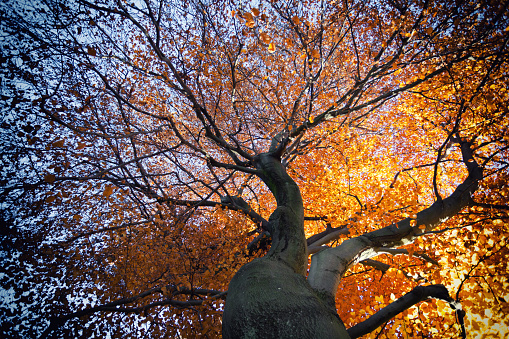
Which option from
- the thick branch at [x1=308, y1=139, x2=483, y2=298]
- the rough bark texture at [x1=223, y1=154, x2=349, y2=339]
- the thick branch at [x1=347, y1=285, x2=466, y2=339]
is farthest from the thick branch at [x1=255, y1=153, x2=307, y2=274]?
the thick branch at [x1=347, y1=285, x2=466, y2=339]

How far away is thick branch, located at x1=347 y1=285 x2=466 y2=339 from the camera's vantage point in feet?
8.49

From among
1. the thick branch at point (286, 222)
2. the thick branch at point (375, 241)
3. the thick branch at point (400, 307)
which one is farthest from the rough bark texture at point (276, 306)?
the thick branch at point (400, 307)

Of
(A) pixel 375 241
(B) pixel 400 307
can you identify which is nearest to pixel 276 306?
(B) pixel 400 307

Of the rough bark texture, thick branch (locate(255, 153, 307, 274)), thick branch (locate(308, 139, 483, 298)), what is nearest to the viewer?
the rough bark texture

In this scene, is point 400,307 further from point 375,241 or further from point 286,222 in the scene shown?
point 286,222

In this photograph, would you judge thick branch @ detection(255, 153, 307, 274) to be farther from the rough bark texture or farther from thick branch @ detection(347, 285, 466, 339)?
thick branch @ detection(347, 285, 466, 339)

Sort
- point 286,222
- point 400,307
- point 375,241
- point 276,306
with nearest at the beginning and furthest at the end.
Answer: point 276,306, point 400,307, point 286,222, point 375,241

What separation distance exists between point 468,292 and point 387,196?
4.00 metres

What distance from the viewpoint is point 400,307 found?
276 centimetres

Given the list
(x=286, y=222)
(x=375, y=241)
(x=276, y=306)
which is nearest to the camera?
(x=276, y=306)

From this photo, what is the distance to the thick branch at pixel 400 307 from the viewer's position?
8.49 feet

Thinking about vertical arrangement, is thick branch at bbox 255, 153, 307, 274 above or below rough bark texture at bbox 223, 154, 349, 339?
above

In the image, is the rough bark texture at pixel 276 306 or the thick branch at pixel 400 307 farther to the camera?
the thick branch at pixel 400 307

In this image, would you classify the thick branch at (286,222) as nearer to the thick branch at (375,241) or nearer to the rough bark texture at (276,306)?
the rough bark texture at (276,306)
